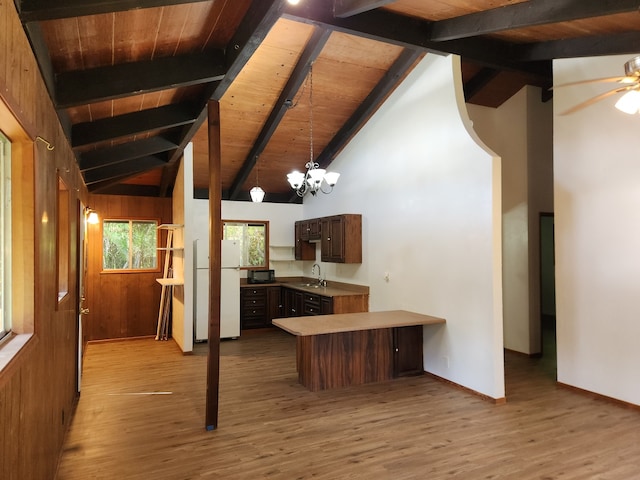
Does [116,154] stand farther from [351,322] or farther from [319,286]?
[319,286]

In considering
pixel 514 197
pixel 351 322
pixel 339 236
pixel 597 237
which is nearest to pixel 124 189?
pixel 339 236

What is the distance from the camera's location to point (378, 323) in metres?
4.64

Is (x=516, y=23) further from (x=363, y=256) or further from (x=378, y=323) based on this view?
(x=363, y=256)

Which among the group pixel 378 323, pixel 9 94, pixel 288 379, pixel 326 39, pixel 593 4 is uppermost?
pixel 326 39

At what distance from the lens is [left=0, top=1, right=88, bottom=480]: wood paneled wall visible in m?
1.65

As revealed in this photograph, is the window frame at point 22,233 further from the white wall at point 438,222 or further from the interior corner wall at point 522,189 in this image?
the interior corner wall at point 522,189

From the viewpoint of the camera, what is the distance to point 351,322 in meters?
4.73

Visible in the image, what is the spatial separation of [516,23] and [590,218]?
2134 millimetres

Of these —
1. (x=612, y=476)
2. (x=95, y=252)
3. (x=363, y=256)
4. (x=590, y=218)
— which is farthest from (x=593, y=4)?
(x=95, y=252)

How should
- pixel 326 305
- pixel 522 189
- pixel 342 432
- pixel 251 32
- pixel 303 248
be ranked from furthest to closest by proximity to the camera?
pixel 303 248 < pixel 326 305 < pixel 522 189 < pixel 342 432 < pixel 251 32

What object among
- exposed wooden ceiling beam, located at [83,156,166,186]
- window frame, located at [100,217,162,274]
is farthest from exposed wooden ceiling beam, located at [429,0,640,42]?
window frame, located at [100,217,162,274]

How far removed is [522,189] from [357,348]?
3.26m

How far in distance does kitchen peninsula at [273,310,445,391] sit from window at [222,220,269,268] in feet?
12.0

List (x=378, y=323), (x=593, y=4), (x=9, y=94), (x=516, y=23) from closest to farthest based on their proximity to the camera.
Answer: (x=9, y=94)
(x=593, y=4)
(x=516, y=23)
(x=378, y=323)
